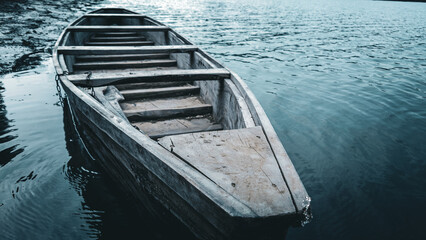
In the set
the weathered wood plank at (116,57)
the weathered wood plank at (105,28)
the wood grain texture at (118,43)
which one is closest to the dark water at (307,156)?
the weathered wood plank at (116,57)

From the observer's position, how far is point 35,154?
3.98 meters

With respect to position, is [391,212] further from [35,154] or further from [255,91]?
[35,154]

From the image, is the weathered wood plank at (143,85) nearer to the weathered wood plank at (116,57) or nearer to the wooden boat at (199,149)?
the wooden boat at (199,149)

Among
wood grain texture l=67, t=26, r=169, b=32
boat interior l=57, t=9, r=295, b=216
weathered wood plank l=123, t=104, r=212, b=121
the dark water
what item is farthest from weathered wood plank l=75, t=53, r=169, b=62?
weathered wood plank l=123, t=104, r=212, b=121

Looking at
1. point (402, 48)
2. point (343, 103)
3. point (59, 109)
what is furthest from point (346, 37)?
point (59, 109)

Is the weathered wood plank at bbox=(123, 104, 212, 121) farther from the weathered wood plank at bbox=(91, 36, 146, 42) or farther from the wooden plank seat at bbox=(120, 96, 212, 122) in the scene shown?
the weathered wood plank at bbox=(91, 36, 146, 42)

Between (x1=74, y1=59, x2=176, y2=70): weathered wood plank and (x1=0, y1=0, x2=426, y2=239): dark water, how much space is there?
1.08 metres

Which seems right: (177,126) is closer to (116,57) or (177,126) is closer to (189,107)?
(189,107)

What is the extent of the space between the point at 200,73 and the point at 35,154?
290cm

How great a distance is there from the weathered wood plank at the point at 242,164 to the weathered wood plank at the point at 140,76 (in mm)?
1453

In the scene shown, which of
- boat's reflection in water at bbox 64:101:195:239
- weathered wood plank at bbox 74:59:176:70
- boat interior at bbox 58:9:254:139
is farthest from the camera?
weathered wood plank at bbox 74:59:176:70

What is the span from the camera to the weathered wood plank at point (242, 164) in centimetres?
160

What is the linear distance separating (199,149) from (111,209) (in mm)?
1699

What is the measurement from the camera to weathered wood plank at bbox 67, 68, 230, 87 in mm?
3303
